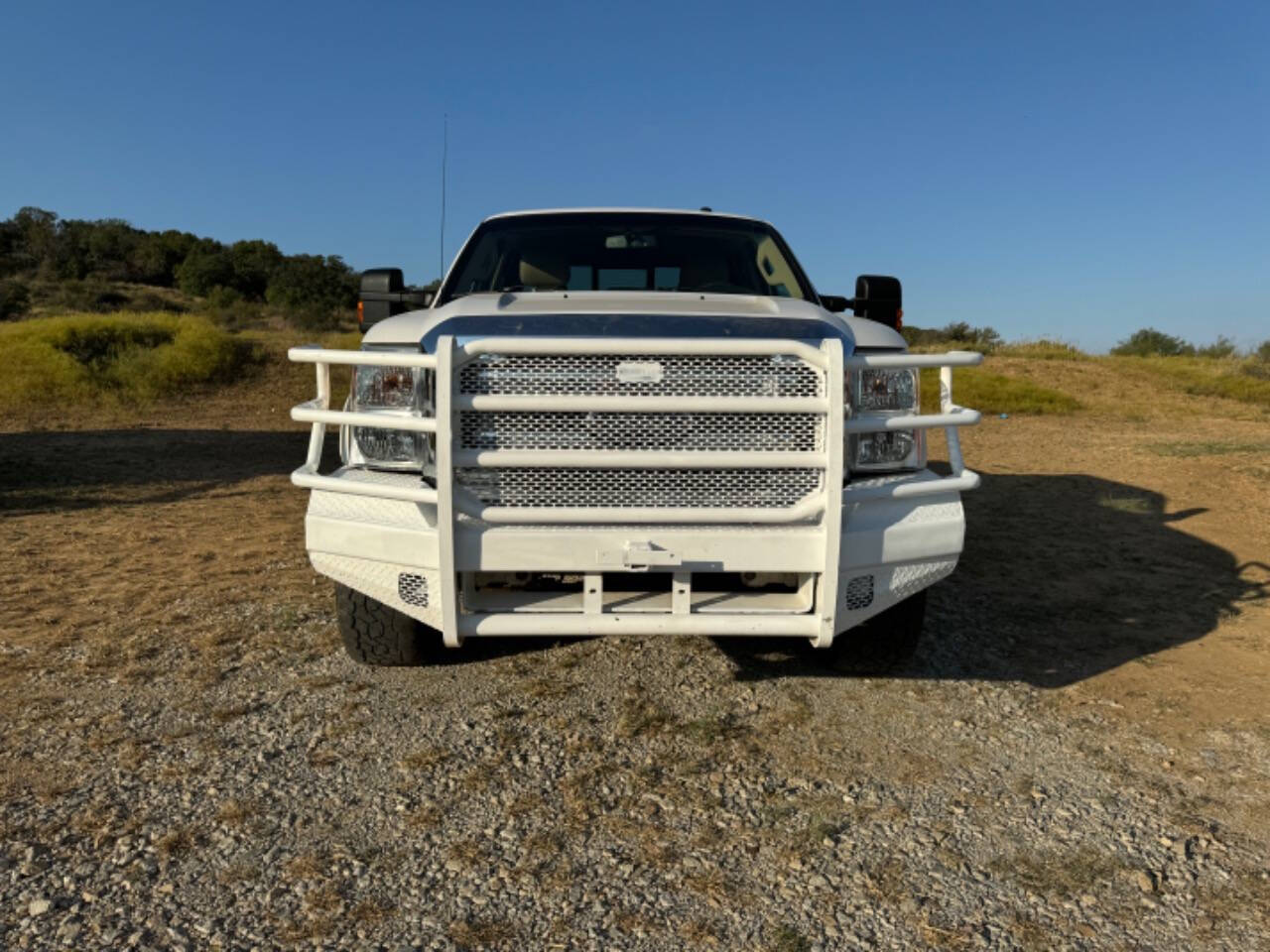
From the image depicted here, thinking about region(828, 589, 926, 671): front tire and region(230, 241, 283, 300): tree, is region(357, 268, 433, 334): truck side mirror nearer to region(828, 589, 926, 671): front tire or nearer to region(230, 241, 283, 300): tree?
region(828, 589, 926, 671): front tire

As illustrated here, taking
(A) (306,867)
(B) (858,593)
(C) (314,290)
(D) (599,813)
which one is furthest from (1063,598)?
(C) (314,290)

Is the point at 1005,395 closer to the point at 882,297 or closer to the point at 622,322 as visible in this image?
the point at 882,297

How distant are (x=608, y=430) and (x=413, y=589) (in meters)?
0.85

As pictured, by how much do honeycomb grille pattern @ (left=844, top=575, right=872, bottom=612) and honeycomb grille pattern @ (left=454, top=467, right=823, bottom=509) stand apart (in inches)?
14.1

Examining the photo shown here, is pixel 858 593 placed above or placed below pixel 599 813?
above

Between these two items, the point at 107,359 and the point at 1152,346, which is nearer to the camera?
the point at 107,359

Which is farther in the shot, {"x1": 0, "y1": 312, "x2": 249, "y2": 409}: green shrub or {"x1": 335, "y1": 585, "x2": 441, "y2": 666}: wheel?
{"x1": 0, "y1": 312, "x2": 249, "y2": 409}: green shrub

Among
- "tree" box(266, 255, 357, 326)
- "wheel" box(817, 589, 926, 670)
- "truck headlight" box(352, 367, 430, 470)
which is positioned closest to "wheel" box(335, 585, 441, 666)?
"truck headlight" box(352, 367, 430, 470)

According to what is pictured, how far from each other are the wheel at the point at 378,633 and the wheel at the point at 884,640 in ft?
5.56

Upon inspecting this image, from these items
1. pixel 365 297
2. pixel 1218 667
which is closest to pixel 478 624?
pixel 365 297

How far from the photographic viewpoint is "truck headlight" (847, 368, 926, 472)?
10.8 ft

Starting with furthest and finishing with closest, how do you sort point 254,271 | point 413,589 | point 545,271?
point 254,271, point 545,271, point 413,589

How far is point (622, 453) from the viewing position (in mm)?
3027

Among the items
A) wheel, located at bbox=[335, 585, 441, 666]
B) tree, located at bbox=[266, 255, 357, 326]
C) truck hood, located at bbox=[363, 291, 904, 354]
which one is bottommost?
wheel, located at bbox=[335, 585, 441, 666]
